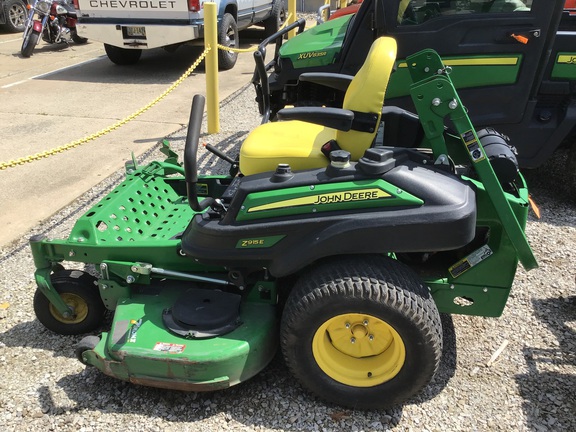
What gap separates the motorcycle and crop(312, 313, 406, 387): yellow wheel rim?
9.39m

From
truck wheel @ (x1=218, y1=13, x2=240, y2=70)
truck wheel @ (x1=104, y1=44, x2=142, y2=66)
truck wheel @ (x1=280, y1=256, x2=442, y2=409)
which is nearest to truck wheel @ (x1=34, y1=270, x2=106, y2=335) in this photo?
truck wheel @ (x1=280, y1=256, x2=442, y2=409)

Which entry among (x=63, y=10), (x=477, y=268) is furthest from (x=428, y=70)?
(x=63, y=10)

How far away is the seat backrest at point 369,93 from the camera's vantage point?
2412 mm

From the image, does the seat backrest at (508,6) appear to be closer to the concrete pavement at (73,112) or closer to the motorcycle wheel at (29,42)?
the concrete pavement at (73,112)

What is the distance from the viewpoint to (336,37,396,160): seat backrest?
2412mm

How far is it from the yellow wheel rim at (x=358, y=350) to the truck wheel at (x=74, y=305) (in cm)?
126

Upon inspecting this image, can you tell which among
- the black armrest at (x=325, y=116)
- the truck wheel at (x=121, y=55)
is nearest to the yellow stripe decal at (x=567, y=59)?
the black armrest at (x=325, y=116)

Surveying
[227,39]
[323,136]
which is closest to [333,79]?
[323,136]

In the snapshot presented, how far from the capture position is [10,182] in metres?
4.83

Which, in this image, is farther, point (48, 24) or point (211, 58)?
point (48, 24)

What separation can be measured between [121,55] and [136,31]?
1.21 m

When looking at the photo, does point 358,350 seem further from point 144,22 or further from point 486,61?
point 144,22

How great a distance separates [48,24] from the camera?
10.3 metres

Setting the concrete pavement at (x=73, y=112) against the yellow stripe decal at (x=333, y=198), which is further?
the concrete pavement at (x=73, y=112)
